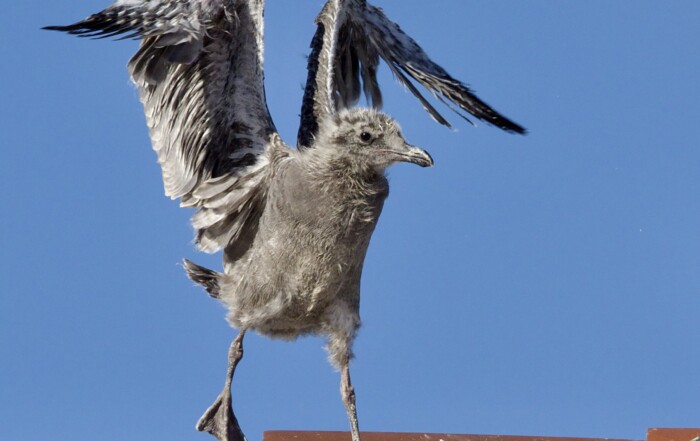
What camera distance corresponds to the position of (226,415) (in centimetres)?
707

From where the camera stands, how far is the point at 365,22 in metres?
8.58

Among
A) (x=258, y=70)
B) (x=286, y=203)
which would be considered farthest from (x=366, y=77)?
(x=286, y=203)

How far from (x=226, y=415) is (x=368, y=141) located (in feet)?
6.71

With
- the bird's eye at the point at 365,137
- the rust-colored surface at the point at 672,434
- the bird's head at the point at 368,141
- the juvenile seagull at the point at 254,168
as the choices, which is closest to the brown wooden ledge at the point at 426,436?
the rust-colored surface at the point at 672,434

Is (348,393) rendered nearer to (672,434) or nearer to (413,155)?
(413,155)

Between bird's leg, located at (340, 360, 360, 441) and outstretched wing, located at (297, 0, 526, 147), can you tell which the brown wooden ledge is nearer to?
bird's leg, located at (340, 360, 360, 441)

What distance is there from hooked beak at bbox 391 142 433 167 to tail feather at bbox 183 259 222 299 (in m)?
1.70

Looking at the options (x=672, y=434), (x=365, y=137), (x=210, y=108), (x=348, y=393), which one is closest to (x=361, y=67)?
(x=210, y=108)

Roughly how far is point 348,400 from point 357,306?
1.94ft

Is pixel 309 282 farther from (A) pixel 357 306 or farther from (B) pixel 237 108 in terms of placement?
(B) pixel 237 108

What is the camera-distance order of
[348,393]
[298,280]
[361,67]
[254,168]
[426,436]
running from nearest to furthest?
[426,436] → [298,280] → [348,393] → [254,168] → [361,67]

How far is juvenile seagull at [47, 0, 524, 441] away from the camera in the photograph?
649 centimetres

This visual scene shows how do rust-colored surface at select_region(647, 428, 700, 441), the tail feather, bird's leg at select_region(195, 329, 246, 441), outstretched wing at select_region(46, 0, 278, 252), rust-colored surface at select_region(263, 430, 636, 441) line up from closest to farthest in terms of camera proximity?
rust-colored surface at select_region(647, 428, 700, 441) < rust-colored surface at select_region(263, 430, 636, 441) < outstretched wing at select_region(46, 0, 278, 252) < bird's leg at select_region(195, 329, 246, 441) < the tail feather

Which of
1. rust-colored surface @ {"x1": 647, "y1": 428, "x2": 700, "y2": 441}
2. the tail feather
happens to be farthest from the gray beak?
rust-colored surface @ {"x1": 647, "y1": 428, "x2": 700, "y2": 441}
